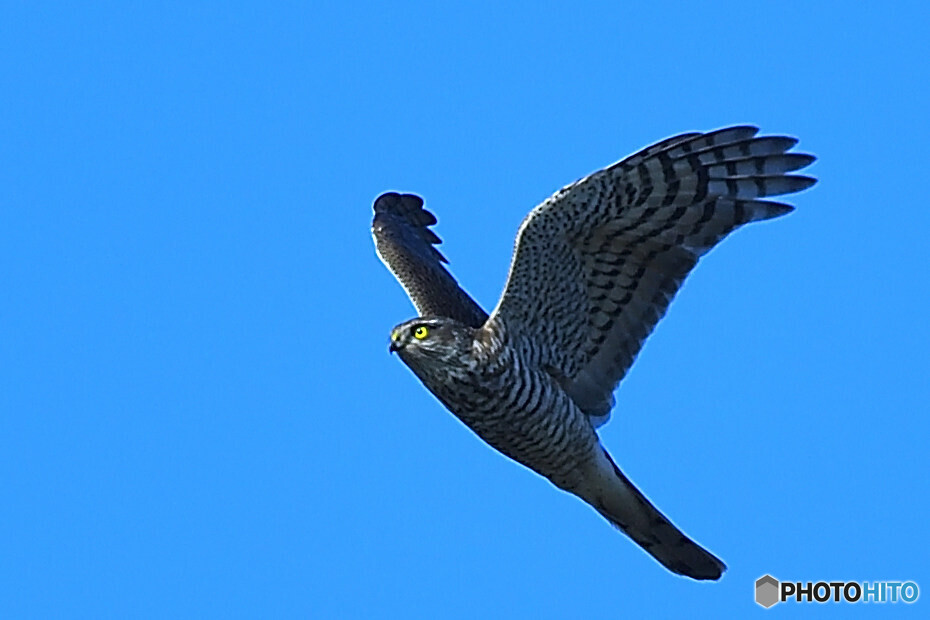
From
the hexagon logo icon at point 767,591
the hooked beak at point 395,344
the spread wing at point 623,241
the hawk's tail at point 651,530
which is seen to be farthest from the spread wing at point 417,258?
the hexagon logo icon at point 767,591

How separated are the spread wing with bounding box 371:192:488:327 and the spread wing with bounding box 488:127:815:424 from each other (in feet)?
4.33

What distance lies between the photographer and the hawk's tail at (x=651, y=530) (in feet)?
38.1

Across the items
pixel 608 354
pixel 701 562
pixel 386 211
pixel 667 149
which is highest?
pixel 386 211

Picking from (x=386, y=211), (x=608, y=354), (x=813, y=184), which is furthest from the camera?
(x=386, y=211)

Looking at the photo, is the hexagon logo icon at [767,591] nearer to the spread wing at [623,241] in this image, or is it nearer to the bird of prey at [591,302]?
the bird of prey at [591,302]

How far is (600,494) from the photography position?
11641 mm

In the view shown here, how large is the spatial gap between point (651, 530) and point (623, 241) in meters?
2.02

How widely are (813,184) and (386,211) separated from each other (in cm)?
501

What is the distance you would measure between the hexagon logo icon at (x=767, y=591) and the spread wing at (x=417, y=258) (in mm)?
2660

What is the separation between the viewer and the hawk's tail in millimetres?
11609

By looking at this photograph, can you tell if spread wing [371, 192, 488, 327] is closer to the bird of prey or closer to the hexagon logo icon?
the bird of prey

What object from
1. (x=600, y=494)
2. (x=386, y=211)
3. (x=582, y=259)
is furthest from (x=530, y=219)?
(x=386, y=211)

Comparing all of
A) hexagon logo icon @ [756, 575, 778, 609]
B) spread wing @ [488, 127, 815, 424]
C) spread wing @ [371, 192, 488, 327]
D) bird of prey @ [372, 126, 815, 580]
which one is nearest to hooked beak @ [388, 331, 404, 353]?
bird of prey @ [372, 126, 815, 580]

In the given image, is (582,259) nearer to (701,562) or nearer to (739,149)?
(739,149)
